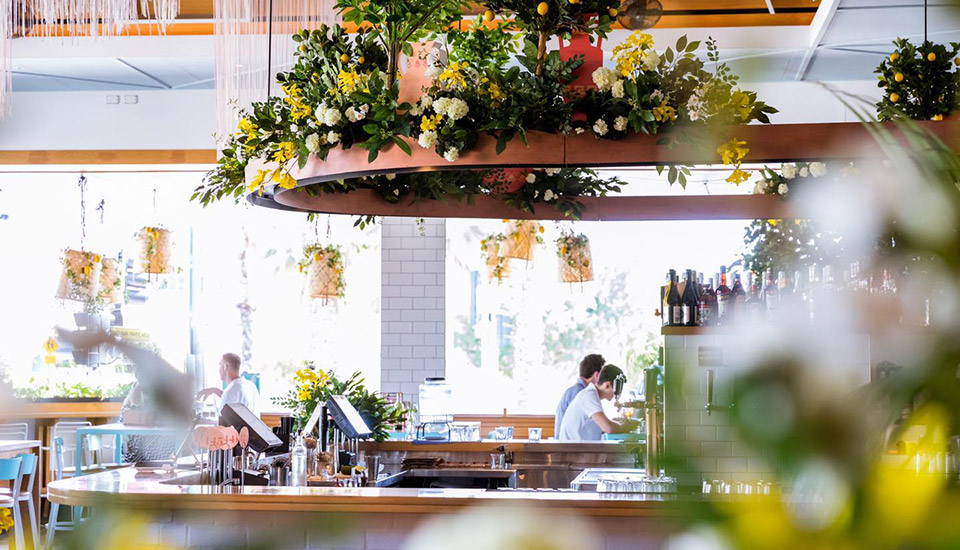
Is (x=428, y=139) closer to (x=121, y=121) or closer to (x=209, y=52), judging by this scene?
(x=209, y=52)

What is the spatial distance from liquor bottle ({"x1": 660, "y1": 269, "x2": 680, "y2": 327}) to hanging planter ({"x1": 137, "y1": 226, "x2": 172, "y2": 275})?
5154 mm

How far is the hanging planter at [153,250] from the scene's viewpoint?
859cm

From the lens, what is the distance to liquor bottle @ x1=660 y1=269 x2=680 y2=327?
4637 millimetres

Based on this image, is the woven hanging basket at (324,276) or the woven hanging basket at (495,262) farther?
the woven hanging basket at (324,276)

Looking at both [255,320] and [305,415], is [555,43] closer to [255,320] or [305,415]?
[305,415]

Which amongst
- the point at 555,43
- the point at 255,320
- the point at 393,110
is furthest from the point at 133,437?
the point at 393,110

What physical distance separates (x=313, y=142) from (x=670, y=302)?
85.8 inches

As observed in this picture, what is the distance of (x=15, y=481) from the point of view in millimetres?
6828

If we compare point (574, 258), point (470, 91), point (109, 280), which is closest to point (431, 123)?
point (470, 91)

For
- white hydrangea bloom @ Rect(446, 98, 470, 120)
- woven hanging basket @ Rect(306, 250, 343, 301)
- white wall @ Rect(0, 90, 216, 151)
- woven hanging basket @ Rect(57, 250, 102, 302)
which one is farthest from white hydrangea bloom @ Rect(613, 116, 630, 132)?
woven hanging basket @ Rect(57, 250, 102, 302)

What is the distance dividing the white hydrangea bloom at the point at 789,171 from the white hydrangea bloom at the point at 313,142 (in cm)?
214

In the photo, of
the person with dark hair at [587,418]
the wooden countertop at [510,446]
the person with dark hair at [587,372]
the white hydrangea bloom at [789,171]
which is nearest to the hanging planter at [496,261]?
the person with dark hair at [587,372]

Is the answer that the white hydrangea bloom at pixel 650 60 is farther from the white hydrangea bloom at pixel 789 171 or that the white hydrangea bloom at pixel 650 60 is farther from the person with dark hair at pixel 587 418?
the person with dark hair at pixel 587 418

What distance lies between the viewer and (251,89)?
408 cm
